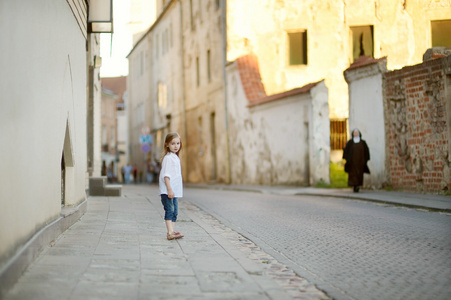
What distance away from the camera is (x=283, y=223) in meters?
11.2

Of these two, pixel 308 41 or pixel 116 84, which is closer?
pixel 308 41

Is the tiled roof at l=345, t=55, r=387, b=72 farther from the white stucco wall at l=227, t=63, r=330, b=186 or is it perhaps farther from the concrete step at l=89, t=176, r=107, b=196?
the concrete step at l=89, t=176, r=107, b=196

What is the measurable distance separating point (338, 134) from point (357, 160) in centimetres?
903

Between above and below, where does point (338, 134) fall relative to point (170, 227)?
above

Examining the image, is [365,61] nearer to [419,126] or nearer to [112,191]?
[419,126]

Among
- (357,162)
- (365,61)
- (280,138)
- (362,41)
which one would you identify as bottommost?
(357,162)

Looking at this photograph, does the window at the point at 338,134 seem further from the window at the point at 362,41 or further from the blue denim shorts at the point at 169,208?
the blue denim shorts at the point at 169,208

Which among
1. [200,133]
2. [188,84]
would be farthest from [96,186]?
[188,84]

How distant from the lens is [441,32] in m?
29.0

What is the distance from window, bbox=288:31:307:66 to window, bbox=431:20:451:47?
5.44 meters

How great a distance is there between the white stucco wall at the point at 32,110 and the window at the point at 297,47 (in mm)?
20470

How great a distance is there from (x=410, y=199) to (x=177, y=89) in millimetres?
27908

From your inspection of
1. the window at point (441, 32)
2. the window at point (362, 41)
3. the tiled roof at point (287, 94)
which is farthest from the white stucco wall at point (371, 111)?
the window at point (441, 32)

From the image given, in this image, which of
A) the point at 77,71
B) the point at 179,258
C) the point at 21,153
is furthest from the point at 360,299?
the point at 77,71
